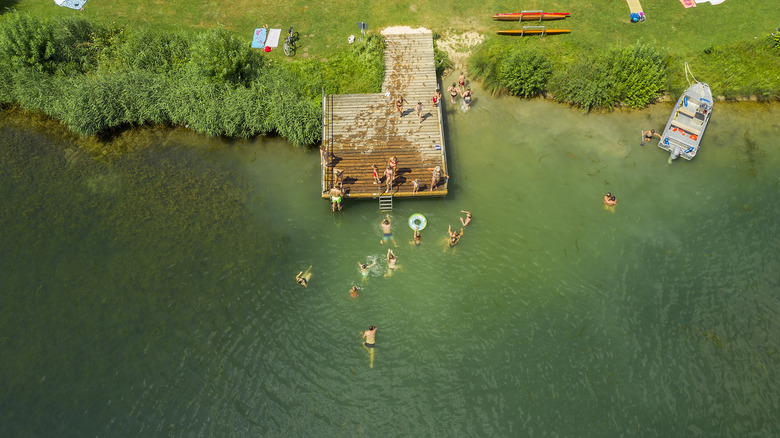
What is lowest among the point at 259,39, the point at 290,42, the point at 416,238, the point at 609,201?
the point at 416,238

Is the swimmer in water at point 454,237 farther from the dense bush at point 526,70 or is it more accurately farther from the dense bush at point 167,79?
the dense bush at point 526,70

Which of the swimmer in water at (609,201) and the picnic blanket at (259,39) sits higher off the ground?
the picnic blanket at (259,39)

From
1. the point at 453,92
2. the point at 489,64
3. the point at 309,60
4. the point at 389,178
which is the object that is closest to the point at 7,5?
the point at 309,60

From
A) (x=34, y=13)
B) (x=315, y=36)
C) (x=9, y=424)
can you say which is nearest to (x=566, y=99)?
(x=315, y=36)

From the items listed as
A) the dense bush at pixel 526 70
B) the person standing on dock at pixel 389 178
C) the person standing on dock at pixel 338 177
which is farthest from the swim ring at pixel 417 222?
the dense bush at pixel 526 70

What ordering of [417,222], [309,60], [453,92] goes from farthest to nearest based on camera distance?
[309,60] → [453,92] → [417,222]

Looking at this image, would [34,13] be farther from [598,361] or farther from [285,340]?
[598,361]

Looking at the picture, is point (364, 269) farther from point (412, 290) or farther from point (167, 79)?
point (167, 79)
